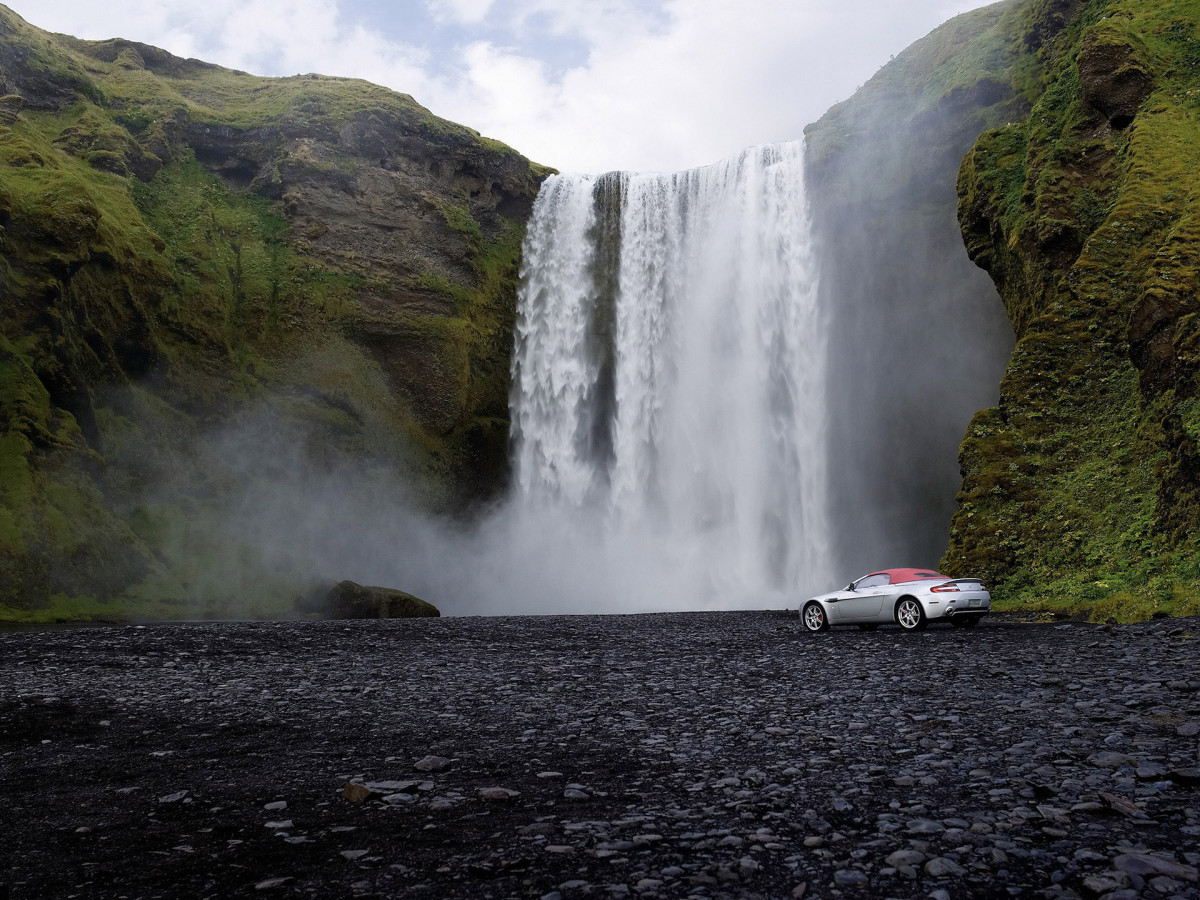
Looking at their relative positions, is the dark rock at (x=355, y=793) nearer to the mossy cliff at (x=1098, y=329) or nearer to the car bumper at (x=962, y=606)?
the car bumper at (x=962, y=606)

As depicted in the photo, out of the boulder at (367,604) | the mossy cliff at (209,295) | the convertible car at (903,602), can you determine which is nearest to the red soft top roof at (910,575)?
the convertible car at (903,602)

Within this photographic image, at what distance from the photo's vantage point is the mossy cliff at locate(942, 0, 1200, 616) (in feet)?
60.4

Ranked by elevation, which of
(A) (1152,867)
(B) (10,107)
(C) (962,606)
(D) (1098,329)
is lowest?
(A) (1152,867)

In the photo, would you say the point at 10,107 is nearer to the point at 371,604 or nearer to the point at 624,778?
the point at 371,604

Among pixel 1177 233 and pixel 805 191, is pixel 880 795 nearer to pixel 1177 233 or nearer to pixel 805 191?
pixel 1177 233

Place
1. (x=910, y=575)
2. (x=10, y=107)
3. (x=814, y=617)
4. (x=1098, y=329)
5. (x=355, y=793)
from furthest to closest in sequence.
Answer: (x=10, y=107) → (x=1098, y=329) → (x=814, y=617) → (x=910, y=575) → (x=355, y=793)

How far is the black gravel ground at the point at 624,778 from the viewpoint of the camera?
4.07 m

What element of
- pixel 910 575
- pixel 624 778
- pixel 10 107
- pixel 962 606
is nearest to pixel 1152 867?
pixel 624 778

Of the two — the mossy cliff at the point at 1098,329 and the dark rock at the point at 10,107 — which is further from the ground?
the dark rock at the point at 10,107

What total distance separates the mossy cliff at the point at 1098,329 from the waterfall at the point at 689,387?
11350 mm

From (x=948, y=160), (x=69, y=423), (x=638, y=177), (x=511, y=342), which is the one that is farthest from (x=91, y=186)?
(x=948, y=160)

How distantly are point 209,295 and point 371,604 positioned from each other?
21489 mm

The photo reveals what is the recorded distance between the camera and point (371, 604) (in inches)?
1208

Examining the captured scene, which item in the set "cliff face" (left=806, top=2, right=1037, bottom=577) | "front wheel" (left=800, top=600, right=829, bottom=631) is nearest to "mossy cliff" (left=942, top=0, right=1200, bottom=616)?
"front wheel" (left=800, top=600, right=829, bottom=631)
